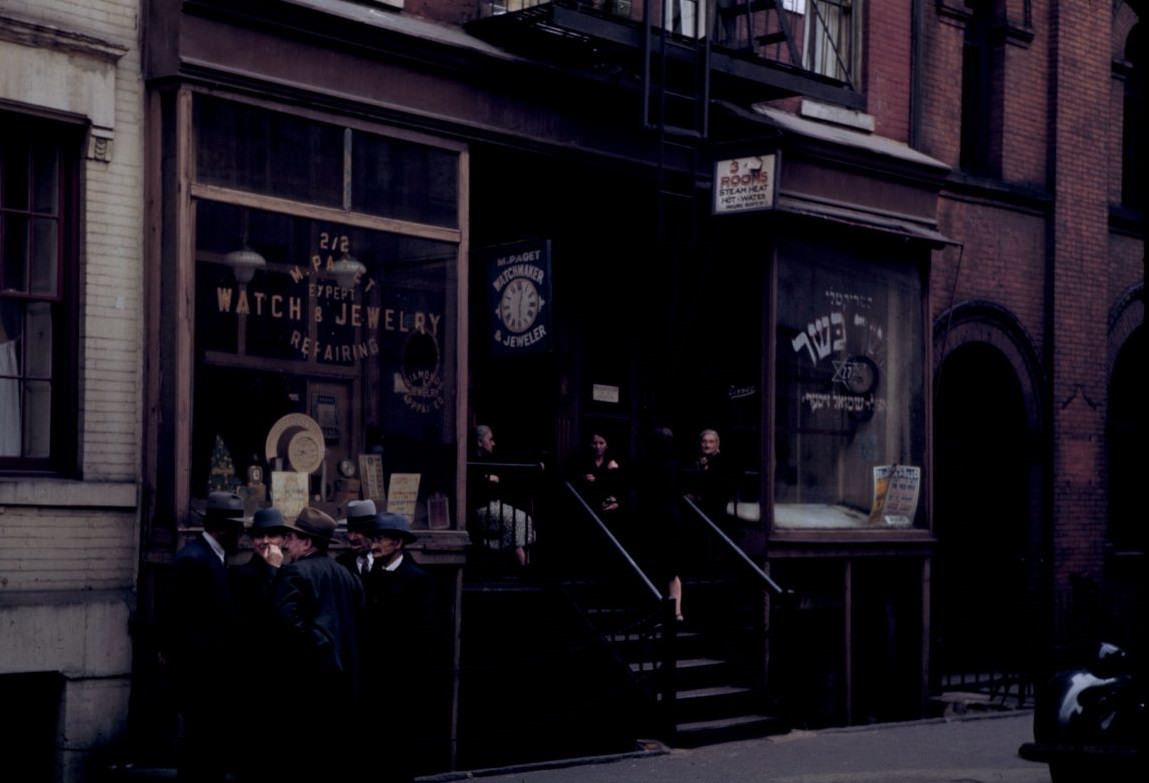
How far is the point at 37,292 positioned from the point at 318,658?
11.3ft

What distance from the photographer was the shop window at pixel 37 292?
35.0 feet

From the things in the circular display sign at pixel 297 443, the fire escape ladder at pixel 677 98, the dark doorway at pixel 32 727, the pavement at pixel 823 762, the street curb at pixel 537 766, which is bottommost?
the pavement at pixel 823 762

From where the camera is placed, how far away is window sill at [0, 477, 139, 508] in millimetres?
10352

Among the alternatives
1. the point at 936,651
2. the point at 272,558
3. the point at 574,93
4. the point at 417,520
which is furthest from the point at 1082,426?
the point at 272,558

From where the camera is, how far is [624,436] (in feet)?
53.7

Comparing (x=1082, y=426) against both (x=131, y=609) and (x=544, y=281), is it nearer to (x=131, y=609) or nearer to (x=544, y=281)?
(x=544, y=281)

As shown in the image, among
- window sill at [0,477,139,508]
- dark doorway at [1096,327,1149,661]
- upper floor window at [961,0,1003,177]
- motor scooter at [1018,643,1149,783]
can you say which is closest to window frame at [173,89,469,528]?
window sill at [0,477,139,508]

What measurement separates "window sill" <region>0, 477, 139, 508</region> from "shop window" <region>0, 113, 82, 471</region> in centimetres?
23

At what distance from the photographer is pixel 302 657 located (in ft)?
28.7

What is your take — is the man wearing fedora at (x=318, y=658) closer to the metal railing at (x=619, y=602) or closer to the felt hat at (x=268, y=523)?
the felt hat at (x=268, y=523)

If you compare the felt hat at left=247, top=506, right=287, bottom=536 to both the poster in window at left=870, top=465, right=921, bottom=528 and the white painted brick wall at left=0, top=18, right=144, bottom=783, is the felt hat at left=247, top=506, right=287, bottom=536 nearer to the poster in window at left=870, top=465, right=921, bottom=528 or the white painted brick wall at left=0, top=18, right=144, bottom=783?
the white painted brick wall at left=0, top=18, right=144, bottom=783

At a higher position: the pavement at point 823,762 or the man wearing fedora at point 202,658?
the man wearing fedora at point 202,658

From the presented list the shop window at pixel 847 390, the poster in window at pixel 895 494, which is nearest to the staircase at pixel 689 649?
the shop window at pixel 847 390

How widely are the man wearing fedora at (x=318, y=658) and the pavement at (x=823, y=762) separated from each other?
9.39 feet
